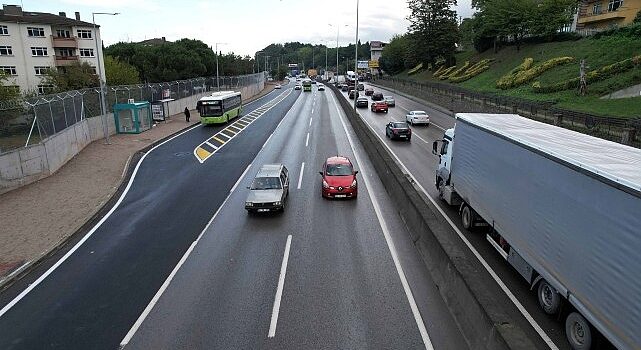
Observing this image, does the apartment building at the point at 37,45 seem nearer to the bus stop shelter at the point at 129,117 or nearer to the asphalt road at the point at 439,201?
the bus stop shelter at the point at 129,117

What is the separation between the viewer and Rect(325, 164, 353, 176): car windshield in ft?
64.5

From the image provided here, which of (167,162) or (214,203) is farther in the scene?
(167,162)

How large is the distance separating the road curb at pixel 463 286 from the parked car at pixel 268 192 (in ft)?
16.7

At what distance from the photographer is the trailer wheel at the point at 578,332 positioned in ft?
25.6

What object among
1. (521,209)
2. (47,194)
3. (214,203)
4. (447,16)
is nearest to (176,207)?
(214,203)

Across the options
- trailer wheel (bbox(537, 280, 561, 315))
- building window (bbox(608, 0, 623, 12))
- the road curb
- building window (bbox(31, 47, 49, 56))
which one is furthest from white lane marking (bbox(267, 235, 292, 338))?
building window (bbox(31, 47, 49, 56))

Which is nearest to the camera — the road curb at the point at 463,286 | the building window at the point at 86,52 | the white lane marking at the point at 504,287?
the road curb at the point at 463,286

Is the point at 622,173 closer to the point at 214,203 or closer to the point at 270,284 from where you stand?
the point at 270,284

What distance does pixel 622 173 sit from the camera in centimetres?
709

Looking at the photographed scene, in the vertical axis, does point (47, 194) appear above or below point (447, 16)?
below

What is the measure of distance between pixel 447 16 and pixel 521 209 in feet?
313

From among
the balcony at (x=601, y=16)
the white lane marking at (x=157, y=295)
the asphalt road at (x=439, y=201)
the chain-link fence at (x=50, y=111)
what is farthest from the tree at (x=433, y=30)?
the white lane marking at (x=157, y=295)

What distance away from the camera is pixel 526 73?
53719 mm

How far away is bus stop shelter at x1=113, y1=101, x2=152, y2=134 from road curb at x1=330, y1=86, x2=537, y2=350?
28933 millimetres
